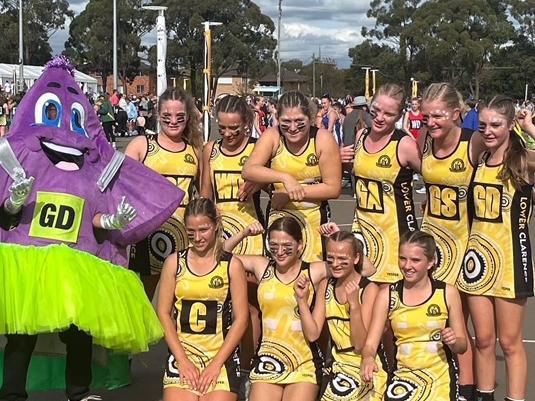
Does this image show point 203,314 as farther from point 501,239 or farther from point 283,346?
point 501,239

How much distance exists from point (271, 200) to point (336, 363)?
103cm

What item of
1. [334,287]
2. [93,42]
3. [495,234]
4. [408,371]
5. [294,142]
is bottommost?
[408,371]

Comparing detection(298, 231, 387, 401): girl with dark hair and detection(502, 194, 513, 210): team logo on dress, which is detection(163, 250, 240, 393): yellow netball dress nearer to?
detection(298, 231, 387, 401): girl with dark hair

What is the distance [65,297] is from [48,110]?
111 centimetres

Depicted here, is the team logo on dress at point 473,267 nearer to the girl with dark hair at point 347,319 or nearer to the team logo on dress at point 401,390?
the girl with dark hair at point 347,319

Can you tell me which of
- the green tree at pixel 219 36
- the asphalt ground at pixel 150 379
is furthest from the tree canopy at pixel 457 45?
the asphalt ground at pixel 150 379

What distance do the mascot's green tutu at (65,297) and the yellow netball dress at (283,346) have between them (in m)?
0.64

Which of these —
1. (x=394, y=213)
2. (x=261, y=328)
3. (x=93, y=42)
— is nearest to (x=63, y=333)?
(x=261, y=328)

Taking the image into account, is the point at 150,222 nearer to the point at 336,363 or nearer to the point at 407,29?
the point at 336,363

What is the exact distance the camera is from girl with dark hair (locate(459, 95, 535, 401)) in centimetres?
400

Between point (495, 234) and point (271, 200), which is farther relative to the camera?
point (271, 200)

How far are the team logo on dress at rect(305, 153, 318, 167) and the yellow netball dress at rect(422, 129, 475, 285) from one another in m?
0.60

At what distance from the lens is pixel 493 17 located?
6950 centimetres

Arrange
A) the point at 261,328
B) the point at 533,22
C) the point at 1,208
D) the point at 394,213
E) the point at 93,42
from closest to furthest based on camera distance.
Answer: the point at 1,208 < the point at 394,213 < the point at 261,328 < the point at 93,42 < the point at 533,22
